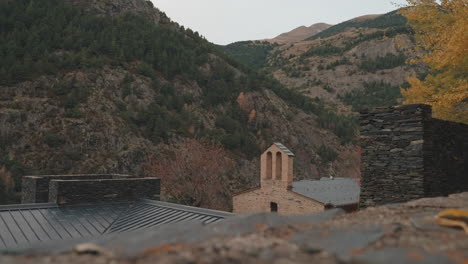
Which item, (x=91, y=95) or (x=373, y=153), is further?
(x=91, y=95)

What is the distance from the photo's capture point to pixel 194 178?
31.3m

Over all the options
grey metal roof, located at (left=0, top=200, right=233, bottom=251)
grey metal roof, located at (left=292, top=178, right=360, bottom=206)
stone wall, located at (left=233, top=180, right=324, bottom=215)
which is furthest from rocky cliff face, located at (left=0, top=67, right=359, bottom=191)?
grey metal roof, located at (left=0, top=200, right=233, bottom=251)

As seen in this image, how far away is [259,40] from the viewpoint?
148625mm

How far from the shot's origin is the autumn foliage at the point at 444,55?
11846mm

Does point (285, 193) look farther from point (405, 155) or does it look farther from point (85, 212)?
point (405, 155)

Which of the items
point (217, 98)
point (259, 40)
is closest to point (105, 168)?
point (217, 98)

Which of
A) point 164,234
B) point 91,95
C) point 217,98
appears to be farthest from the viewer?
point 217,98

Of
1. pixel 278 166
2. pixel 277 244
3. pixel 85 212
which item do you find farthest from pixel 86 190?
pixel 277 244

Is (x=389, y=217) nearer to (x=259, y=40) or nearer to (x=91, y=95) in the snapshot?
(x=91, y=95)

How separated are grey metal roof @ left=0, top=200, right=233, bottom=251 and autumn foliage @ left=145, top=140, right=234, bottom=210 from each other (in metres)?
16.1

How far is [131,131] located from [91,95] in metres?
6.53

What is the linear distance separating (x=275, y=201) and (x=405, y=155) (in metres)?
15.4

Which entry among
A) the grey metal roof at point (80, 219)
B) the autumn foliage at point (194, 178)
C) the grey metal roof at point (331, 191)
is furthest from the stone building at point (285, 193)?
the grey metal roof at point (80, 219)

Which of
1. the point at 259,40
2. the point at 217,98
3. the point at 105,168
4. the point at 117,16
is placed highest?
the point at 259,40
